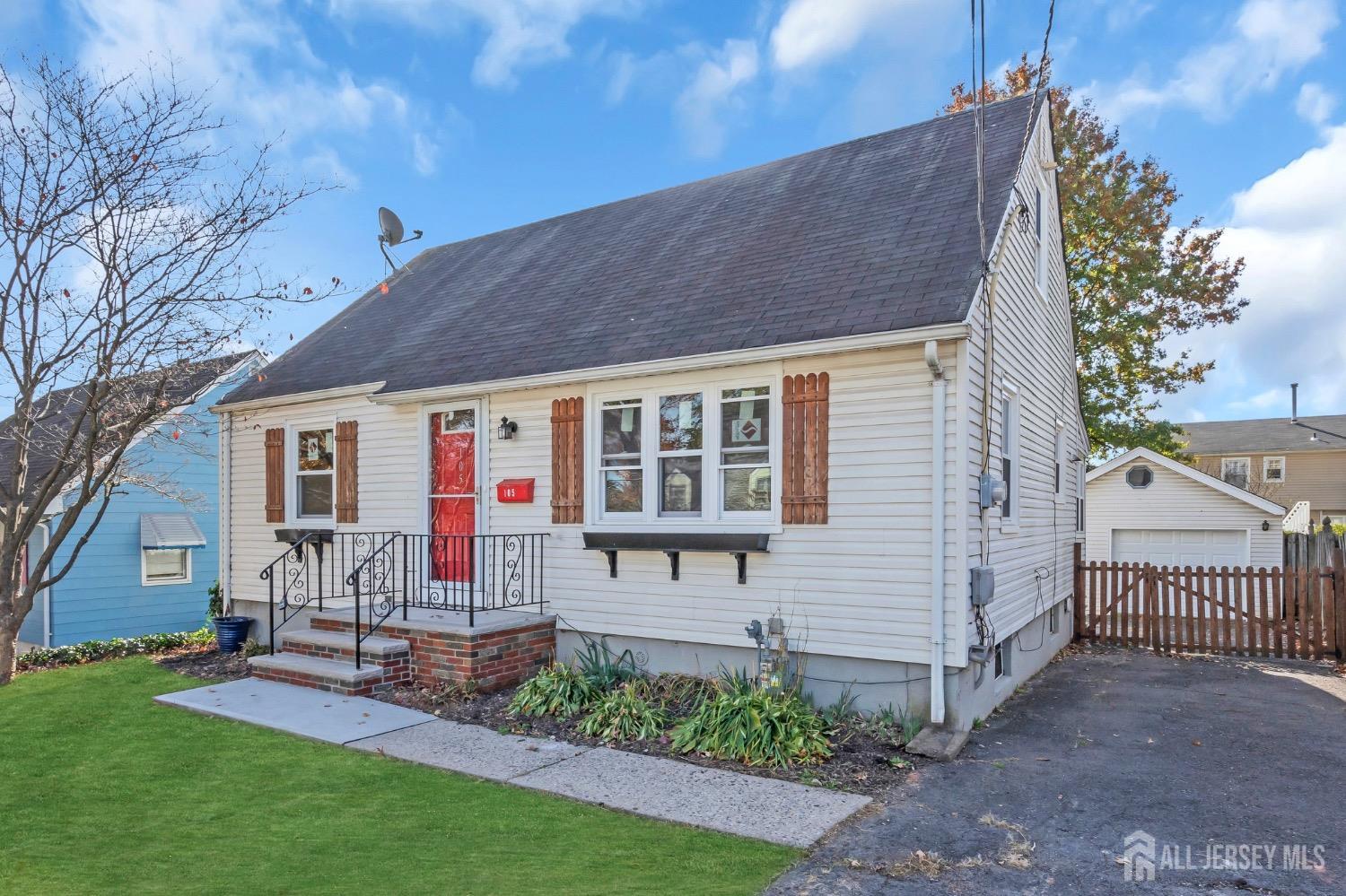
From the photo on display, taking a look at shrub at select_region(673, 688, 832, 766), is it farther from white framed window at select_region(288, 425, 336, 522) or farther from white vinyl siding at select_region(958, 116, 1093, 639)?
white framed window at select_region(288, 425, 336, 522)

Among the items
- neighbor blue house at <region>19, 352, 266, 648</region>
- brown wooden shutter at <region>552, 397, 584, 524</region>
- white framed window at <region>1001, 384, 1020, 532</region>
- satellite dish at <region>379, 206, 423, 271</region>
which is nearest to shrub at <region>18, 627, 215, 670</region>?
neighbor blue house at <region>19, 352, 266, 648</region>

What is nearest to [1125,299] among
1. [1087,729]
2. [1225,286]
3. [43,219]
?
[1225,286]

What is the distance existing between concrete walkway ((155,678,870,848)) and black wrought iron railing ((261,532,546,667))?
1037mm

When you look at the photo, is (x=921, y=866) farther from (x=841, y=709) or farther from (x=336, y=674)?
(x=336, y=674)

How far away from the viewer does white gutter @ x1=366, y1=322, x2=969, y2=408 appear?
6.14 m

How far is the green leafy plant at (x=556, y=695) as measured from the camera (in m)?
7.00

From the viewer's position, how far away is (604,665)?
304 inches

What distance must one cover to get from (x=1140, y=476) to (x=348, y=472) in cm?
1632

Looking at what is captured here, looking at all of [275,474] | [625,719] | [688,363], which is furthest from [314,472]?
[625,719]

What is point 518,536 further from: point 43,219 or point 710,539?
point 43,219

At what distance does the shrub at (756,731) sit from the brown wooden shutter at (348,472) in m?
5.62

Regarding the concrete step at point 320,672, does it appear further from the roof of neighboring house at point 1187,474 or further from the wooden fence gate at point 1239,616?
the roof of neighboring house at point 1187,474

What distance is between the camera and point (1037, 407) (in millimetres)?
9570

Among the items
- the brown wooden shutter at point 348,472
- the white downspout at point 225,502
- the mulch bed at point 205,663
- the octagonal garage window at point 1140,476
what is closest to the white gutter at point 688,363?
the brown wooden shutter at point 348,472
